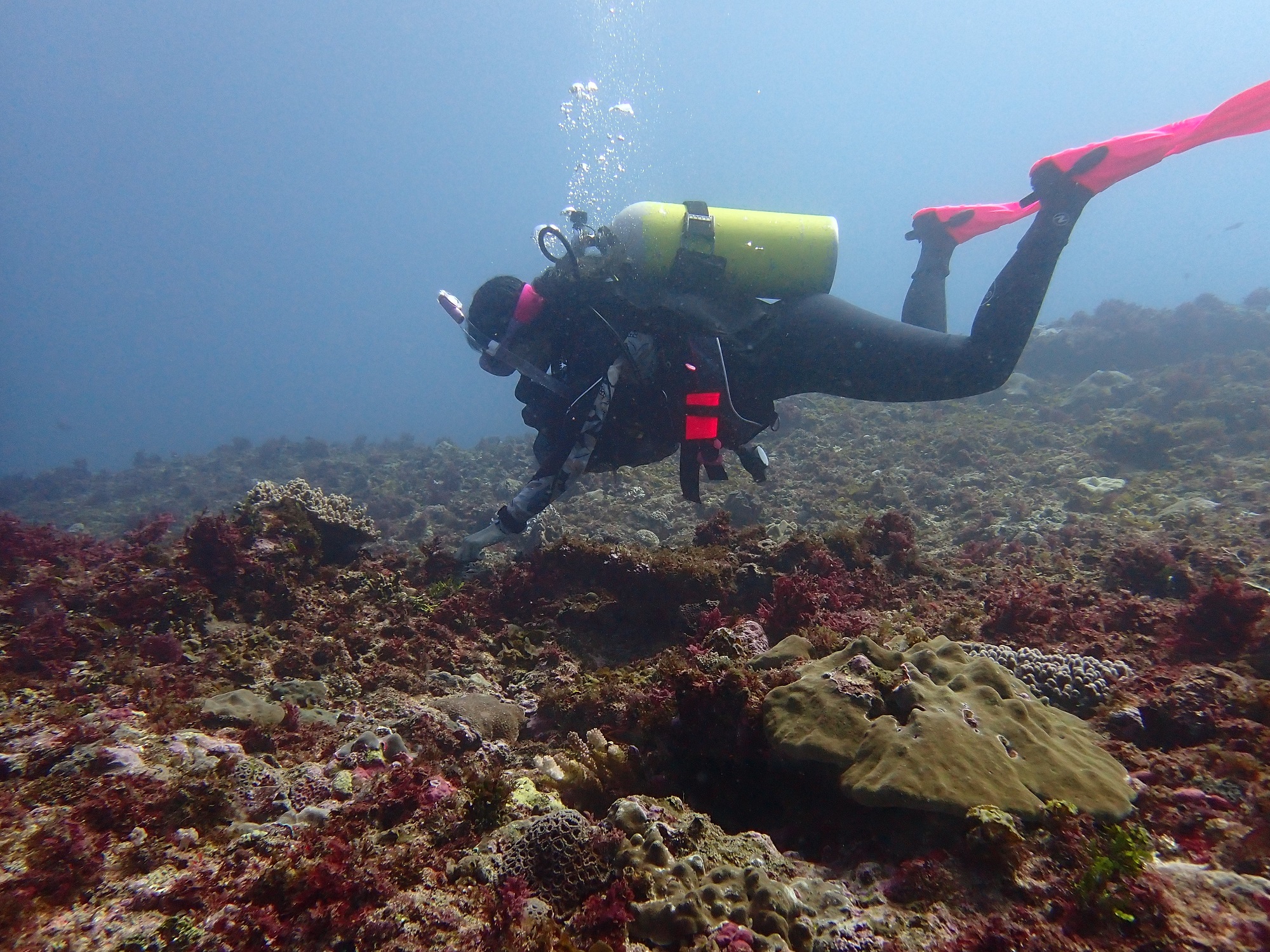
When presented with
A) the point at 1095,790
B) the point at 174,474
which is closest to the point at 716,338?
the point at 1095,790

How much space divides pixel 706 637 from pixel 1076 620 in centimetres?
283

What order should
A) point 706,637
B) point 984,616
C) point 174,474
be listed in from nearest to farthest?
point 706,637
point 984,616
point 174,474

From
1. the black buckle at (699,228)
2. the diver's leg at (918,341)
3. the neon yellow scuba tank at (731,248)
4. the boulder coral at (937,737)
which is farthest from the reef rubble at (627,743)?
the black buckle at (699,228)

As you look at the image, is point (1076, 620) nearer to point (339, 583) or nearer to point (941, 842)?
point (941, 842)

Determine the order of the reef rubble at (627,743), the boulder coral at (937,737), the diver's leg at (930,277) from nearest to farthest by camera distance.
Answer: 1. the reef rubble at (627,743)
2. the boulder coral at (937,737)
3. the diver's leg at (930,277)

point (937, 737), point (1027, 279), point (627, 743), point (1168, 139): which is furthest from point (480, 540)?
point (1168, 139)

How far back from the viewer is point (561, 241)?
19.5ft

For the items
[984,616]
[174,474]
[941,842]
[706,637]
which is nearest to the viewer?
[941,842]

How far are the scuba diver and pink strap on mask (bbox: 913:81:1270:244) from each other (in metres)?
0.02

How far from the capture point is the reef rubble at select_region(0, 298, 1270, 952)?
2.00 m

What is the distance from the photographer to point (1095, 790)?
239 cm

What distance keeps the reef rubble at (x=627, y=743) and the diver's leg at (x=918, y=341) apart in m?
1.64

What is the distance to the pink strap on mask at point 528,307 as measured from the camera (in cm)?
563

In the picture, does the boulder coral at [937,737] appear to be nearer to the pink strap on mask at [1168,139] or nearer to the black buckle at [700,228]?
the black buckle at [700,228]
